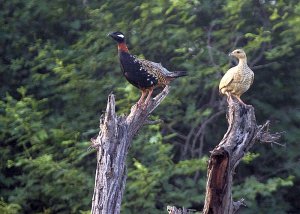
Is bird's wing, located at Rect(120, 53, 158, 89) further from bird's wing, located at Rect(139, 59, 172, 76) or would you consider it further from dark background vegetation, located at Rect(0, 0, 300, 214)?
dark background vegetation, located at Rect(0, 0, 300, 214)

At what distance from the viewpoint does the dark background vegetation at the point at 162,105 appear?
9.19 m

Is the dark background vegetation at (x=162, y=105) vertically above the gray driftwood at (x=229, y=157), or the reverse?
the gray driftwood at (x=229, y=157)

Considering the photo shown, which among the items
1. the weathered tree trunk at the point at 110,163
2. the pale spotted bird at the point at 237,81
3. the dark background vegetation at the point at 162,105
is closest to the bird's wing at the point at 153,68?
the pale spotted bird at the point at 237,81

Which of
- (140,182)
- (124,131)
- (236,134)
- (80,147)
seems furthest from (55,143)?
(236,134)

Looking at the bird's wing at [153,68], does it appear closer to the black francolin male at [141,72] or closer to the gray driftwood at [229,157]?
the black francolin male at [141,72]

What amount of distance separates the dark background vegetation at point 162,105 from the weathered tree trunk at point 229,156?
3349mm

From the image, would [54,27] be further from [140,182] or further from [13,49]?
[140,182]

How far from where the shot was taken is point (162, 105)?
9477 mm

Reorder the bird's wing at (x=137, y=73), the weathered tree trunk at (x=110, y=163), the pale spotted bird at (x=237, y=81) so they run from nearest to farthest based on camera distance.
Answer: the weathered tree trunk at (x=110, y=163)
the pale spotted bird at (x=237, y=81)
the bird's wing at (x=137, y=73)

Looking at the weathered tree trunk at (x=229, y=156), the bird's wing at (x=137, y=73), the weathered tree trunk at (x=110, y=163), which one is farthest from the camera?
the bird's wing at (x=137, y=73)

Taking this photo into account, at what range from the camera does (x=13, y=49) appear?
417 inches

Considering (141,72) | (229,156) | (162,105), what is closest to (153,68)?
(141,72)

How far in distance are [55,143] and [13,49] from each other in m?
1.55

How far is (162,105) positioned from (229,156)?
4.38 metres
